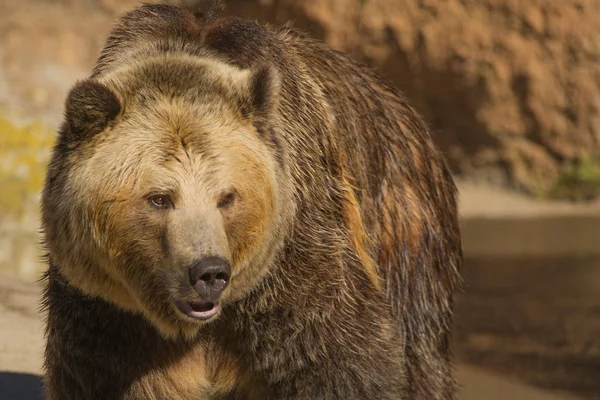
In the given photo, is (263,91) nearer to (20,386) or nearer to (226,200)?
(226,200)

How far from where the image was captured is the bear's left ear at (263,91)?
4.42 metres

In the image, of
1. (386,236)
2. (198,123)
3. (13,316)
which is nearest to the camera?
(198,123)

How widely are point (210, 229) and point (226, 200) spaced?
177 mm

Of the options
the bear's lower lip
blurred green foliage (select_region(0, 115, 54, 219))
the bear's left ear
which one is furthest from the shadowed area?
blurred green foliage (select_region(0, 115, 54, 219))

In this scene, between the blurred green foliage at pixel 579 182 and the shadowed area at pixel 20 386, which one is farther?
the blurred green foliage at pixel 579 182

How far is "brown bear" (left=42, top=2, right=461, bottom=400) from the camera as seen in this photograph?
421 cm

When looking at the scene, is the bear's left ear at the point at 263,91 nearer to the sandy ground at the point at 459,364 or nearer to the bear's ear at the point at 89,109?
the bear's ear at the point at 89,109

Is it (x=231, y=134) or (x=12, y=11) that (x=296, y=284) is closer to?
(x=231, y=134)

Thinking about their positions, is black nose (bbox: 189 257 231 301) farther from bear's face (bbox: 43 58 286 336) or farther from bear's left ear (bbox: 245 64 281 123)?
bear's left ear (bbox: 245 64 281 123)

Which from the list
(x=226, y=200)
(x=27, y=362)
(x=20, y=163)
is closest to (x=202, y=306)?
(x=226, y=200)

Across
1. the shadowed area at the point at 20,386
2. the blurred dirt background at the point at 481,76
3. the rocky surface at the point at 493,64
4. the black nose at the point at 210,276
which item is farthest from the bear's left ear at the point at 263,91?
the rocky surface at the point at 493,64

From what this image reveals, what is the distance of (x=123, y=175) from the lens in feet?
13.8

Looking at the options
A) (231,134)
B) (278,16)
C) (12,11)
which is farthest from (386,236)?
(12,11)

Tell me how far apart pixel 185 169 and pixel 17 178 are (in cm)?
634
